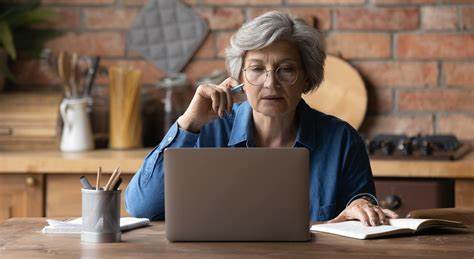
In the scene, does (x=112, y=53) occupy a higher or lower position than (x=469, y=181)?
higher

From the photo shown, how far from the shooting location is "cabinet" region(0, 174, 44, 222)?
3.35m

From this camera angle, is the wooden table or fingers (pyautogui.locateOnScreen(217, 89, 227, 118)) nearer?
the wooden table

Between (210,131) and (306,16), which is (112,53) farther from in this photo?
(210,131)

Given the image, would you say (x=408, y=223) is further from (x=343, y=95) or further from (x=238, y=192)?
(x=343, y=95)

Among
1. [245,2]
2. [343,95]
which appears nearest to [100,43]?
[245,2]

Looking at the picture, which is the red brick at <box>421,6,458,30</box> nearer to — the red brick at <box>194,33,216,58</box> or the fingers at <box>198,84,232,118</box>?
the red brick at <box>194,33,216,58</box>

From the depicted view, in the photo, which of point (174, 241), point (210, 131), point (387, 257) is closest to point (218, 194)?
point (174, 241)

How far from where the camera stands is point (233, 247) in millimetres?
1888

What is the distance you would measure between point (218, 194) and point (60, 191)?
60.8 inches

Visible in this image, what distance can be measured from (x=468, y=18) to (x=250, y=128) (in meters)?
1.48

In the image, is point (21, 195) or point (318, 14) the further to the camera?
point (318, 14)

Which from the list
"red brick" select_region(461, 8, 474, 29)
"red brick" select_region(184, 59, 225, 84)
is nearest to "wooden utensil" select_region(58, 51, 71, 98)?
"red brick" select_region(184, 59, 225, 84)

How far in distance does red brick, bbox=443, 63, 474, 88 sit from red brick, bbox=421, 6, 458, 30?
157 mm

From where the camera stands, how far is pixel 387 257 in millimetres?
1790
